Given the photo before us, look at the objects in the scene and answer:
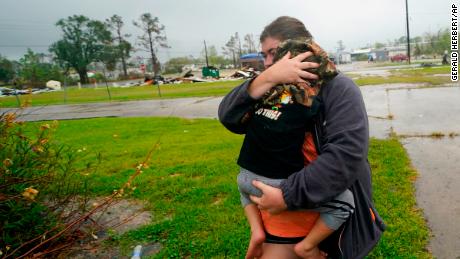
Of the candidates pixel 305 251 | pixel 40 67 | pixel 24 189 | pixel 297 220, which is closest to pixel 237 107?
pixel 297 220

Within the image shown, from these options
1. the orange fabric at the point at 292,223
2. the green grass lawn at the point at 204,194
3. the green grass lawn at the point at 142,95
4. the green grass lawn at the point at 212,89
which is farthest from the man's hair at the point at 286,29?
the green grass lawn at the point at 142,95

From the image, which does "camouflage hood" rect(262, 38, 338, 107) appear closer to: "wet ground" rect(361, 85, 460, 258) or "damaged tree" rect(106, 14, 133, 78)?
"wet ground" rect(361, 85, 460, 258)

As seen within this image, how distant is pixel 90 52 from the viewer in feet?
245

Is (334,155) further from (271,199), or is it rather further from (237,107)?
(237,107)

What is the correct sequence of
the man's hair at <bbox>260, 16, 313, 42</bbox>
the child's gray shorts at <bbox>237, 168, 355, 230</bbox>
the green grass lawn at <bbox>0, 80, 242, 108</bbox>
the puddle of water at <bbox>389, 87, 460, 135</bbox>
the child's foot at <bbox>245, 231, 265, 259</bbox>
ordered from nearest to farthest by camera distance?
the child's gray shorts at <bbox>237, 168, 355, 230</bbox> < the man's hair at <bbox>260, 16, 313, 42</bbox> < the child's foot at <bbox>245, 231, 265, 259</bbox> < the puddle of water at <bbox>389, 87, 460, 135</bbox> < the green grass lawn at <bbox>0, 80, 242, 108</bbox>

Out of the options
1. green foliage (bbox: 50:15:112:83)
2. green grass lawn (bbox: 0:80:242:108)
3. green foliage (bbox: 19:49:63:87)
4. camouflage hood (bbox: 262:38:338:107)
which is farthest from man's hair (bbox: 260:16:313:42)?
green foliage (bbox: 50:15:112:83)

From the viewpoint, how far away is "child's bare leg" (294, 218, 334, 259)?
5.02 ft

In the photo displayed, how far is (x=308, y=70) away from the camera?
1.47 m

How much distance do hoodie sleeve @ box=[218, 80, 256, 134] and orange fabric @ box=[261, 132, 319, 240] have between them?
30 centimetres

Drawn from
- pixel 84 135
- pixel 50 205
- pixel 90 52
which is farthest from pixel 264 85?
pixel 90 52

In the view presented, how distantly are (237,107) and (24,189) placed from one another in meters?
2.18

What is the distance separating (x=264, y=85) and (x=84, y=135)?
9.43 m

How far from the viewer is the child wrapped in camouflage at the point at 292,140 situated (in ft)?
4.79

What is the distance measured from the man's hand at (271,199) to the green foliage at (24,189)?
75.3 inches
